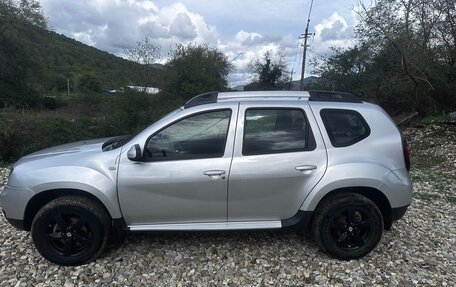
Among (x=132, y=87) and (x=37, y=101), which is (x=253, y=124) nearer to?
(x=132, y=87)

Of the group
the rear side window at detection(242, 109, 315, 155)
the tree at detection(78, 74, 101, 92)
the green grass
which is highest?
the tree at detection(78, 74, 101, 92)

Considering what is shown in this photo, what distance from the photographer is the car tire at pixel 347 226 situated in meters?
3.64

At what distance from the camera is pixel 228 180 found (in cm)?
354

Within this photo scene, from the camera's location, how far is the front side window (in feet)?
11.8

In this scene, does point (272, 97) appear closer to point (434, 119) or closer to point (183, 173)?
point (183, 173)

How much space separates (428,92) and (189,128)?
1663 cm

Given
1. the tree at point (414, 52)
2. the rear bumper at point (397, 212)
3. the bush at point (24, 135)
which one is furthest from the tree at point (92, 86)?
the rear bumper at point (397, 212)

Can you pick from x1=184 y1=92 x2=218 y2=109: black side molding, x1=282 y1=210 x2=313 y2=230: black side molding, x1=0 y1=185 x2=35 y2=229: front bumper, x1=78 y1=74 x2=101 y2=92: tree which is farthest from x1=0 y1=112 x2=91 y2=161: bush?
x1=78 y1=74 x2=101 y2=92: tree

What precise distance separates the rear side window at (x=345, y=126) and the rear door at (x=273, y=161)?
0.16 m

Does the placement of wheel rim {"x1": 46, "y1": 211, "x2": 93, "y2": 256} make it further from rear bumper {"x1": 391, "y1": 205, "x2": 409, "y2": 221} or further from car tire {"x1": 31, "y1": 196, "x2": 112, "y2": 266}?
rear bumper {"x1": 391, "y1": 205, "x2": 409, "y2": 221}

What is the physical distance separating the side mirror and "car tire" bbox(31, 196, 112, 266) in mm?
616

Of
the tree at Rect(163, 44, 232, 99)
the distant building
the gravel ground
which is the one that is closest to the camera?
the gravel ground

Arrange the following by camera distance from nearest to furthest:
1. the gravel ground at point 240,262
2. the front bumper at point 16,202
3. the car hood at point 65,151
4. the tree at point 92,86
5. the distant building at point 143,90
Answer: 1. the gravel ground at point 240,262
2. the front bumper at point 16,202
3. the car hood at point 65,151
4. the distant building at point 143,90
5. the tree at point 92,86

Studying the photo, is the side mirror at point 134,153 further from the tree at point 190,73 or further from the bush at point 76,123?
the tree at point 190,73
